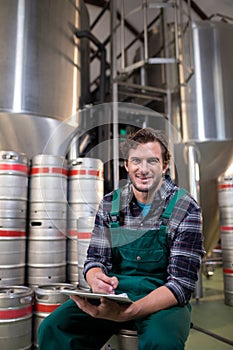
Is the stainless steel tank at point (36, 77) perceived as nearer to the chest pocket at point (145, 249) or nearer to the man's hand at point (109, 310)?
the chest pocket at point (145, 249)

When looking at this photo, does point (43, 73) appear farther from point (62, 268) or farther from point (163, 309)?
point (163, 309)

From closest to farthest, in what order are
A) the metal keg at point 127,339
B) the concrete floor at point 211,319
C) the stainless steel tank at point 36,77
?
the metal keg at point 127,339
the concrete floor at point 211,319
the stainless steel tank at point 36,77

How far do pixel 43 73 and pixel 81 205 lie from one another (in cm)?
116

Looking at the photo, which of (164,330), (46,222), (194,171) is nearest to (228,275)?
(194,171)

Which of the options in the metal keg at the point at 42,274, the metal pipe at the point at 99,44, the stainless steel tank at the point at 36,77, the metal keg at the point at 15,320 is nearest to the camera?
the metal keg at the point at 15,320

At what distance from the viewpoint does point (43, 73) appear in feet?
8.08

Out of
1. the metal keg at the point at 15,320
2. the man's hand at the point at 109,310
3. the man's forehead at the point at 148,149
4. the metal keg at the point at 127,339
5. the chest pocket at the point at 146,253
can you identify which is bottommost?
the metal keg at the point at 15,320

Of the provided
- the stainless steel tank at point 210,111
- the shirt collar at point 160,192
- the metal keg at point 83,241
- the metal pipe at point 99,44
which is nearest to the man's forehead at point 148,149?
the shirt collar at point 160,192

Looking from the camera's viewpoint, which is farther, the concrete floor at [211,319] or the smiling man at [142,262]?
the concrete floor at [211,319]

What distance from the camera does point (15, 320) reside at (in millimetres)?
1559

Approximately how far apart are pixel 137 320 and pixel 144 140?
0.61 metres

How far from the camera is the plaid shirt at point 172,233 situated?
1029 mm

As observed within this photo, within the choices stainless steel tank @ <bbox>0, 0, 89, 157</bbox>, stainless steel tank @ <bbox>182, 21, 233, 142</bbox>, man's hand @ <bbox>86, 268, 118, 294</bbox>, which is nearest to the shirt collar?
man's hand @ <bbox>86, 268, 118, 294</bbox>

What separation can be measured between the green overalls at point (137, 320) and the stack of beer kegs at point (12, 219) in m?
0.91
